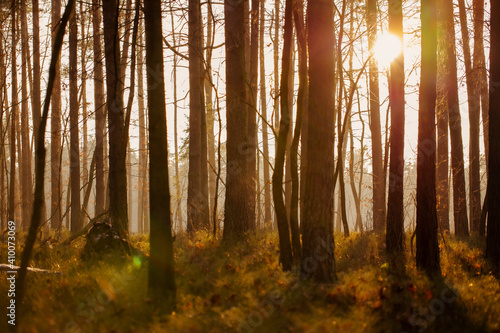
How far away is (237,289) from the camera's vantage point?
5.13m

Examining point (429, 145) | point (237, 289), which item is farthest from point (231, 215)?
point (429, 145)

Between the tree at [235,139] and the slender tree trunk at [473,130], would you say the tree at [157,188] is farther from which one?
the slender tree trunk at [473,130]

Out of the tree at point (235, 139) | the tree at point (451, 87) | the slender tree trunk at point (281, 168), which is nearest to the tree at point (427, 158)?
the slender tree trunk at point (281, 168)

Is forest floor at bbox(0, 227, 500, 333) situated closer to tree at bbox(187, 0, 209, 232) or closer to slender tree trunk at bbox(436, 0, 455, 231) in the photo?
tree at bbox(187, 0, 209, 232)

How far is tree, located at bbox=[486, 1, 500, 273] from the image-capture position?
7.02 meters

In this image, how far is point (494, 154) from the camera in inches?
282

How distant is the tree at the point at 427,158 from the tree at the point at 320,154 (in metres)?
1.70

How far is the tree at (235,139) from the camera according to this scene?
8.84m

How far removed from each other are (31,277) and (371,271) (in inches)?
202

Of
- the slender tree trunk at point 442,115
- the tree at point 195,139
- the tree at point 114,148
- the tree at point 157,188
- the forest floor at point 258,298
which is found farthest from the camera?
the slender tree trunk at point 442,115

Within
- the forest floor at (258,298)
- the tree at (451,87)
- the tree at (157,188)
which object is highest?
the tree at (451,87)

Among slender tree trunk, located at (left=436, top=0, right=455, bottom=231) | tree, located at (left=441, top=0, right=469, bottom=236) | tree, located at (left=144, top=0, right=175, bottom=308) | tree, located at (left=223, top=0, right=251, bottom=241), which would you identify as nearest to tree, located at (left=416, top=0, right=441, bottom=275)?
tree, located at (left=223, top=0, right=251, bottom=241)

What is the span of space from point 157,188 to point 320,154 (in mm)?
2360

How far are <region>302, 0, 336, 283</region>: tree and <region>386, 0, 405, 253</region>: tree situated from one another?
2.71 m
